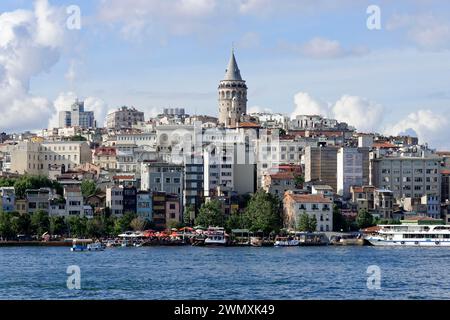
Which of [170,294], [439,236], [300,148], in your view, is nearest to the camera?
[170,294]

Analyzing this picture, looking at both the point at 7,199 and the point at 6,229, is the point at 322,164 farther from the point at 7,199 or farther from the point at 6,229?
the point at 6,229

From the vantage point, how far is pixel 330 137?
67.8 meters

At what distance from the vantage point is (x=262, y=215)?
146 ft

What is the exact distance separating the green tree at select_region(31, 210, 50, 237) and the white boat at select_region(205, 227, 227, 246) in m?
6.63

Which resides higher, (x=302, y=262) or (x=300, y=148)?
(x=300, y=148)

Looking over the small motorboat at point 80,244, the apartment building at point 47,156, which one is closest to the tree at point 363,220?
the small motorboat at point 80,244

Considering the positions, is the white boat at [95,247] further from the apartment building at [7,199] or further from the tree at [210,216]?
the apartment building at [7,199]

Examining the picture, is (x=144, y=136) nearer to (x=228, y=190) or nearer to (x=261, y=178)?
(x=261, y=178)

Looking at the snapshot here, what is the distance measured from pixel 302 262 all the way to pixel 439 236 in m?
15.1

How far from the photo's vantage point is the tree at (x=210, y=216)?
45.3 m

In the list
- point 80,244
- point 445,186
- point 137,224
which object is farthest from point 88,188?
point 445,186

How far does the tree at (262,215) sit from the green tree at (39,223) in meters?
8.12
